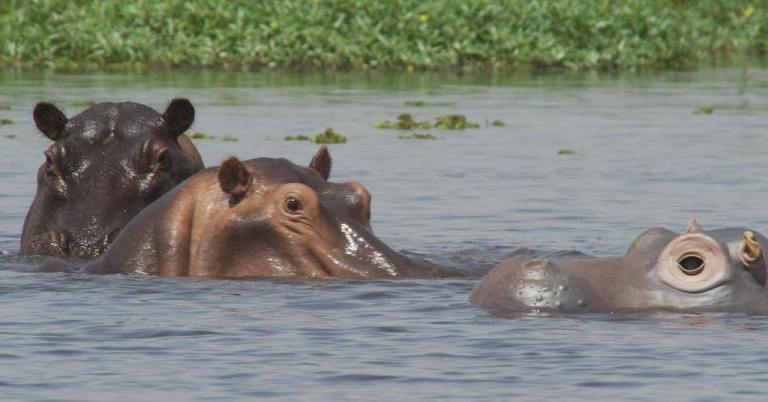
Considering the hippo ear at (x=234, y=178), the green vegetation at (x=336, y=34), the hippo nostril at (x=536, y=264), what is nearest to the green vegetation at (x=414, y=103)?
the green vegetation at (x=336, y=34)

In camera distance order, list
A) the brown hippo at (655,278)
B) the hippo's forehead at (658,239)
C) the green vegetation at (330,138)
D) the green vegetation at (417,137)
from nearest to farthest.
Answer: the brown hippo at (655,278) < the hippo's forehead at (658,239) < the green vegetation at (330,138) < the green vegetation at (417,137)

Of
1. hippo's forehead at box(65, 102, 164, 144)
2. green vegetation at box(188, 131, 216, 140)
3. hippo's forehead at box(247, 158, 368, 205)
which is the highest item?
hippo's forehead at box(65, 102, 164, 144)

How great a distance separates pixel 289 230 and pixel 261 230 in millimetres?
150

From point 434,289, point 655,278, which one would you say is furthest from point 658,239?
point 434,289

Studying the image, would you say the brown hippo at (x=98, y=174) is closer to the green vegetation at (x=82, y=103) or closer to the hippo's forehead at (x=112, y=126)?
the hippo's forehead at (x=112, y=126)

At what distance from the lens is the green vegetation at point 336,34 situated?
3484cm

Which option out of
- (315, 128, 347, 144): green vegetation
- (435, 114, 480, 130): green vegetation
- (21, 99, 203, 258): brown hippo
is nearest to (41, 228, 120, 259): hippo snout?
(21, 99, 203, 258): brown hippo

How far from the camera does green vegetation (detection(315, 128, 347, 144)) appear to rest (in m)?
21.2

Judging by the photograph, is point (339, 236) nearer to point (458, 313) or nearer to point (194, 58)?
point (458, 313)

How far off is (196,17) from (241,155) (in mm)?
15984

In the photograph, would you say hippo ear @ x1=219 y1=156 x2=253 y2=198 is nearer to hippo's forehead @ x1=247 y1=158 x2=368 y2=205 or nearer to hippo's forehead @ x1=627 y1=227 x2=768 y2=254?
hippo's forehead @ x1=247 y1=158 x2=368 y2=205

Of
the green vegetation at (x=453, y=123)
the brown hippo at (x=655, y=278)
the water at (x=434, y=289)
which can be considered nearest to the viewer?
the water at (x=434, y=289)

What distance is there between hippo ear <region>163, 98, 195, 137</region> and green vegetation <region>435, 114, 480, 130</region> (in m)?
12.2

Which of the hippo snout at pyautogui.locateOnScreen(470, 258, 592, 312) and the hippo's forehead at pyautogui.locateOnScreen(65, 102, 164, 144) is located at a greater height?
the hippo's forehead at pyautogui.locateOnScreen(65, 102, 164, 144)
